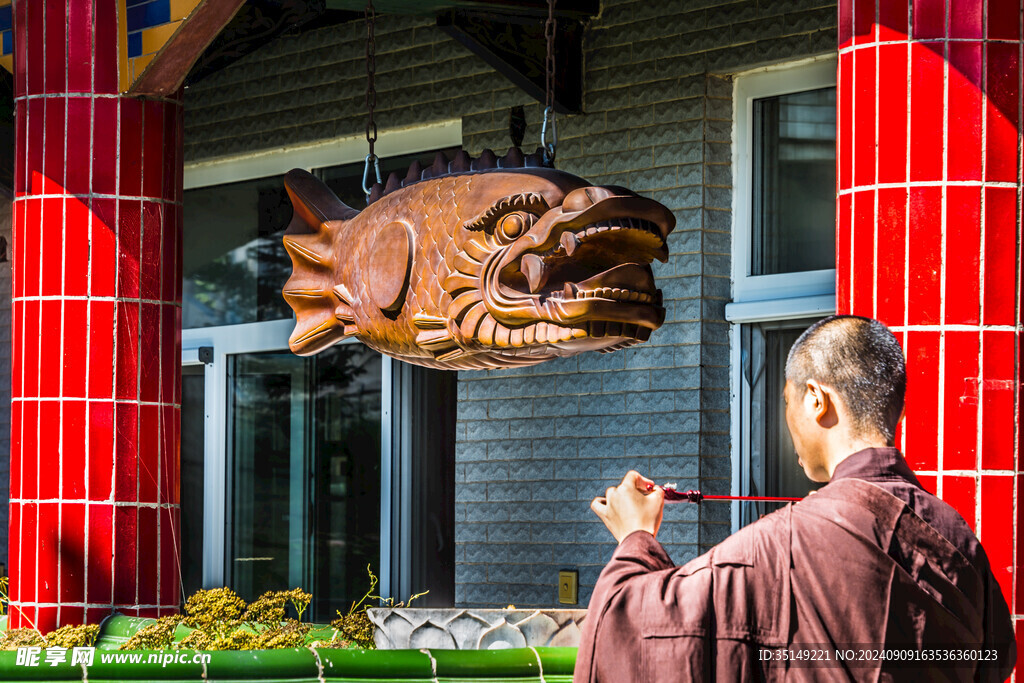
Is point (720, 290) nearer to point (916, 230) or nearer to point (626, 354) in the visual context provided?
point (626, 354)

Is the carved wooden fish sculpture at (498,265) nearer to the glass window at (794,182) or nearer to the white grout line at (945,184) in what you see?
the white grout line at (945,184)

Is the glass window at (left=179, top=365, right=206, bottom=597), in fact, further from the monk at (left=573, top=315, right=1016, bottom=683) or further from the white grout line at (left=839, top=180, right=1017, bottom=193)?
the monk at (left=573, top=315, right=1016, bottom=683)

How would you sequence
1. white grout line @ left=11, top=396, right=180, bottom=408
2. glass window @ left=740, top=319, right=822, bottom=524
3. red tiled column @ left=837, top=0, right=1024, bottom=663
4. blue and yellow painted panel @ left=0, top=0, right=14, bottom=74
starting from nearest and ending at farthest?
red tiled column @ left=837, top=0, right=1024, bottom=663 < white grout line @ left=11, top=396, right=180, bottom=408 < blue and yellow painted panel @ left=0, top=0, right=14, bottom=74 < glass window @ left=740, top=319, right=822, bottom=524

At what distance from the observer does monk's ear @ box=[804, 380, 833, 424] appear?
6.47 ft

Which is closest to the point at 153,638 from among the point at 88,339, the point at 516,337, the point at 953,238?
the point at 88,339

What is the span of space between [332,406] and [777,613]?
4.99 metres

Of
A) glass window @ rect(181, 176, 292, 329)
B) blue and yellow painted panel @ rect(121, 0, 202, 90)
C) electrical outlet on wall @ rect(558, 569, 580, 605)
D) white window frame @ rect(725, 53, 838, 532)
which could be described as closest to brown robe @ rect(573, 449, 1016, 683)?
blue and yellow painted panel @ rect(121, 0, 202, 90)

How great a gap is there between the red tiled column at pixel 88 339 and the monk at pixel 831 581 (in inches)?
113

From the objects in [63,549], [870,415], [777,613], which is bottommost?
[63,549]

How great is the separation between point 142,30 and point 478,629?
2342 millimetres

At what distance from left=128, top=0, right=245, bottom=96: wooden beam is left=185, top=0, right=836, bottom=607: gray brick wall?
1.72 meters

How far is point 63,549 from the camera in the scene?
4484 mm

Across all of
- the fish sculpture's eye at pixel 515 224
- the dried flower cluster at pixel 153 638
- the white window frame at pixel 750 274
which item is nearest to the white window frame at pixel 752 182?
the white window frame at pixel 750 274

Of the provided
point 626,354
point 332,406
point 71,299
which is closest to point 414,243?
point 71,299
